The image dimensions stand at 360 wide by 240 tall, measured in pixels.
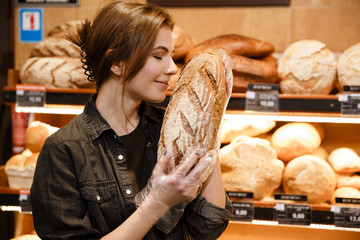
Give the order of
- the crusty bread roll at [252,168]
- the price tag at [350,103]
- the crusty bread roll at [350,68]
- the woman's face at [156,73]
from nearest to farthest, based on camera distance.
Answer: the woman's face at [156,73] → the price tag at [350,103] → the crusty bread roll at [350,68] → the crusty bread roll at [252,168]

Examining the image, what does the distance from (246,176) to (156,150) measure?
2.55ft

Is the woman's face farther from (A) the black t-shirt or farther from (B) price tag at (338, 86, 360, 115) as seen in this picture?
(B) price tag at (338, 86, 360, 115)

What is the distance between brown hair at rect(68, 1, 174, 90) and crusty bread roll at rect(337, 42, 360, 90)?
1.05 m

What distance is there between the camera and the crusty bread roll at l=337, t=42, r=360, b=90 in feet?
6.51

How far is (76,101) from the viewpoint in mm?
2094

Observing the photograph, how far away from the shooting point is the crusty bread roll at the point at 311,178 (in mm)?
2035

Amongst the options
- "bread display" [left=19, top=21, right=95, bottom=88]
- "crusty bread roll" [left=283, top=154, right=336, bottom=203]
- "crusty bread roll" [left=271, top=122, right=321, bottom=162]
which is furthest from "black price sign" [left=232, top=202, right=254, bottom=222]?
"bread display" [left=19, top=21, right=95, bottom=88]

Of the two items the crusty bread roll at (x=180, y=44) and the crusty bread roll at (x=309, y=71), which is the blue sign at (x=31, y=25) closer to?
the crusty bread roll at (x=180, y=44)

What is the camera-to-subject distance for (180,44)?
219 centimetres

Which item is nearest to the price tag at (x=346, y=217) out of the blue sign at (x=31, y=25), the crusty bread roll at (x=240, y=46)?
the crusty bread roll at (x=240, y=46)

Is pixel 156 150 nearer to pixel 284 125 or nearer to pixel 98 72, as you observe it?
pixel 98 72

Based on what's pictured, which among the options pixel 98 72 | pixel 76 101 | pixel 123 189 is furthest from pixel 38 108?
pixel 123 189

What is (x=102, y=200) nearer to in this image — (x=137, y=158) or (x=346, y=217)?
(x=137, y=158)

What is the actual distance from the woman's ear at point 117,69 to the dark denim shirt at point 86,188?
0.50 ft
